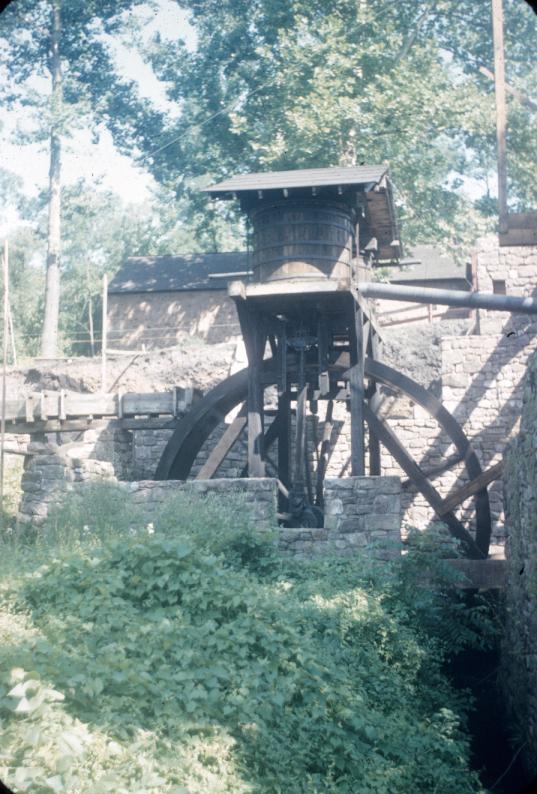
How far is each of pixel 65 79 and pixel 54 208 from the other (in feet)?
11.3

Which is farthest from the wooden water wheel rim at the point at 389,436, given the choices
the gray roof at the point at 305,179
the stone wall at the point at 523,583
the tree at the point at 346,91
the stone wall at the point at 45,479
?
the tree at the point at 346,91

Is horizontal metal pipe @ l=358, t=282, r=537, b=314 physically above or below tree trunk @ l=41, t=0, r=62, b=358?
below

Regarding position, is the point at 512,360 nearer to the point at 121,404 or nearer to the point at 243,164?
the point at 121,404

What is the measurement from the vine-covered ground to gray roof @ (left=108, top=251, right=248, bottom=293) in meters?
16.6

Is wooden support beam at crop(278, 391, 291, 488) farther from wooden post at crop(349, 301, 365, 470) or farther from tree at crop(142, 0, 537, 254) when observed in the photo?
tree at crop(142, 0, 537, 254)

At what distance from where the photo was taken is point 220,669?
6324 mm

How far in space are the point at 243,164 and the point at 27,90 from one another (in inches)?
269

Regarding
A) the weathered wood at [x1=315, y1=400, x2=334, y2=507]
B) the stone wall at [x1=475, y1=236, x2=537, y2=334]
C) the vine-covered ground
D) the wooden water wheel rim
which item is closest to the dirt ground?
the stone wall at [x1=475, y1=236, x2=537, y2=334]

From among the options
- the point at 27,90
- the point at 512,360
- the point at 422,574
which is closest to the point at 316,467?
the point at 512,360

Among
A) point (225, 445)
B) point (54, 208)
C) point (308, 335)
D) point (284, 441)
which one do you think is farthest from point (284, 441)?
point (54, 208)

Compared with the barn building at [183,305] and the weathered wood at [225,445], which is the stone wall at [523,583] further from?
the barn building at [183,305]

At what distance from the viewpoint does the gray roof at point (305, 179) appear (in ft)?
39.4

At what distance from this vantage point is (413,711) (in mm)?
7648

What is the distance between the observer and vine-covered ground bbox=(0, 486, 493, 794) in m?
5.16
